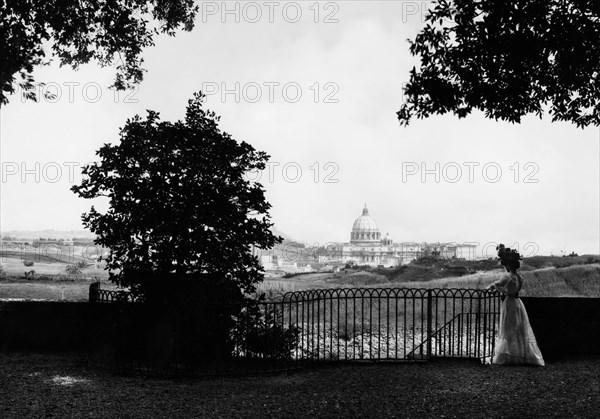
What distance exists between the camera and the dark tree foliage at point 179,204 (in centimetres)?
1183

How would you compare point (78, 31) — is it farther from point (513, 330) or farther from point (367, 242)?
point (367, 242)

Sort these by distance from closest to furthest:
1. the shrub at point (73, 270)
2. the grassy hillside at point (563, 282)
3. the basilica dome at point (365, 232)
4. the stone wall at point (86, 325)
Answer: the stone wall at point (86, 325), the grassy hillside at point (563, 282), the shrub at point (73, 270), the basilica dome at point (365, 232)

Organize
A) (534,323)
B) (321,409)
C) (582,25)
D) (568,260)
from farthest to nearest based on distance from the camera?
(568,260), (534,323), (582,25), (321,409)

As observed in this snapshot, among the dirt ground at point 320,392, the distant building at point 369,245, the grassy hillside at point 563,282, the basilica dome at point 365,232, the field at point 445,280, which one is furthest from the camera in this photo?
the basilica dome at point 365,232

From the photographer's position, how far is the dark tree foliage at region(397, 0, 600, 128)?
33.8ft

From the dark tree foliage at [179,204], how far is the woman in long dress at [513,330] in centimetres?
457

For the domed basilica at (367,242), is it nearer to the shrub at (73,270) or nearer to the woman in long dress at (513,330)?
the shrub at (73,270)

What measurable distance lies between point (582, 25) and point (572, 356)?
22.8 feet

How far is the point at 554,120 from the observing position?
11555 millimetres

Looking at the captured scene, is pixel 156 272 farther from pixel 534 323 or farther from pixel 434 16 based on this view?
pixel 534 323

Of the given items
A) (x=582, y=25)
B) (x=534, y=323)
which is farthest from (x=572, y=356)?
(x=582, y=25)

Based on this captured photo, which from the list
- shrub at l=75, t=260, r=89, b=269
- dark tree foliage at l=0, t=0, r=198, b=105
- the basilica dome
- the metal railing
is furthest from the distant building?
dark tree foliage at l=0, t=0, r=198, b=105

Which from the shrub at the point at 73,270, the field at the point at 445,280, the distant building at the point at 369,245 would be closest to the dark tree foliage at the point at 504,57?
the field at the point at 445,280

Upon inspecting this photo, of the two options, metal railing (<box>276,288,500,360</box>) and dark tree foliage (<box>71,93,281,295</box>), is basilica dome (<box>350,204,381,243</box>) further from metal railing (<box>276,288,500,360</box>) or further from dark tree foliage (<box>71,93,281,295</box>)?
dark tree foliage (<box>71,93,281,295</box>)
